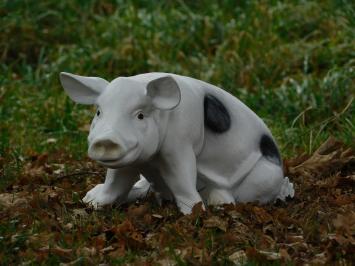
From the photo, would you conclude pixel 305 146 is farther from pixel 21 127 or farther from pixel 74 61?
pixel 74 61

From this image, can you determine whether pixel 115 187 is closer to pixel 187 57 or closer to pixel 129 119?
pixel 129 119

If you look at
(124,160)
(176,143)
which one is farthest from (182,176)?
(124,160)

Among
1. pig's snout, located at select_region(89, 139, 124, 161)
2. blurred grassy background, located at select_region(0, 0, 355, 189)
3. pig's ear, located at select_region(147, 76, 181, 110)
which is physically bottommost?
blurred grassy background, located at select_region(0, 0, 355, 189)

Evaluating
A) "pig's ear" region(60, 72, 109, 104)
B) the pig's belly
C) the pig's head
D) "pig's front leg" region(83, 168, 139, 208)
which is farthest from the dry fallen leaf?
"pig's ear" region(60, 72, 109, 104)

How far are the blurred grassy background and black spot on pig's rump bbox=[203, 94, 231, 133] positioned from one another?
2253 mm

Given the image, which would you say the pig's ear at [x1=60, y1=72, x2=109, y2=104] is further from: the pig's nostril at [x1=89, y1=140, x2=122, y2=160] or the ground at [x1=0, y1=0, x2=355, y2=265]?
the ground at [x1=0, y1=0, x2=355, y2=265]

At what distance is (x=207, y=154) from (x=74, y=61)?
564cm

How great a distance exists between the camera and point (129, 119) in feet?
17.4

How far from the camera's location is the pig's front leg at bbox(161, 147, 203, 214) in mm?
5500

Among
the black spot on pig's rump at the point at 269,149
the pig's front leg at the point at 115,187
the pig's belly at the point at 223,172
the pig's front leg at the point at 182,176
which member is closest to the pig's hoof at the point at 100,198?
the pig's front leg at the point at 115,187

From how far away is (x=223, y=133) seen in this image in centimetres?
575

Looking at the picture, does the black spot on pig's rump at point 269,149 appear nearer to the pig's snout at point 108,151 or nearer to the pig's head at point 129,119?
the pig's head at point 129,119

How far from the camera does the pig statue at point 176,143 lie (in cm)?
527

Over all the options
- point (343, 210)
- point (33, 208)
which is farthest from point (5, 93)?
point (343, 210)
